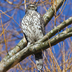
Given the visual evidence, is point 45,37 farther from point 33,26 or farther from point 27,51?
point 33,26

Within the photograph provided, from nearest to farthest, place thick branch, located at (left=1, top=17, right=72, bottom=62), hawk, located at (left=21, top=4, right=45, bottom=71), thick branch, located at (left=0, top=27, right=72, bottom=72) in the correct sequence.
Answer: thick branch, located at (left=0, top=27, right=72, bottom=72)
thick branch, located at (left=1, top=17, right=72, bottom=62)
hawk, located at (left=21, top=4, right=45, bottom=71)

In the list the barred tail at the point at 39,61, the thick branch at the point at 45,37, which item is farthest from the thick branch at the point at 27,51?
the barred tail at the point at 39,61

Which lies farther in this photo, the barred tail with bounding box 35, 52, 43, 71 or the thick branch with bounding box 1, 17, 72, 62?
the barred tail with bounding box 35, 52, 43, 71

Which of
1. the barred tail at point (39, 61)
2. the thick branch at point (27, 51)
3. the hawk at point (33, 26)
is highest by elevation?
the hawk at point (33, 26)

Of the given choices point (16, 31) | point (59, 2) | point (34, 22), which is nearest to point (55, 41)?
point (34, 22)

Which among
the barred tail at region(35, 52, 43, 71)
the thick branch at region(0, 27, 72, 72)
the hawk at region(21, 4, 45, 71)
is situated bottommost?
the thick branch at region(0, 27, 72, 72)

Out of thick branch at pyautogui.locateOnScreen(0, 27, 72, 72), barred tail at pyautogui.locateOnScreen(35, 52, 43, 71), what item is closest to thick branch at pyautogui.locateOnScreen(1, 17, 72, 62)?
thick branch at pyautogui.locateOnScreen(0, 27, 72, 72)

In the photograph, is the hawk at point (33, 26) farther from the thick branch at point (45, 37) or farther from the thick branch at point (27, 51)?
the thick branch at point (27, 51)

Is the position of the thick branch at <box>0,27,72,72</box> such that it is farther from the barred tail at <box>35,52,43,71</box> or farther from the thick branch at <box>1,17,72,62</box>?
the barred tail at <box>35,52,43,71</box>

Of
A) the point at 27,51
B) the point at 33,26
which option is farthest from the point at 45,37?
the point at 33,26

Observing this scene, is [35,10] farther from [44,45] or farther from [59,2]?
[44,45]

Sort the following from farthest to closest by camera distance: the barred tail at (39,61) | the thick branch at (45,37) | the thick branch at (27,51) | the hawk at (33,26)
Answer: the hawk at (33,26) → the barred tail at (39,61) → the thick branch at (45,37) → the thick branch at (27,51)

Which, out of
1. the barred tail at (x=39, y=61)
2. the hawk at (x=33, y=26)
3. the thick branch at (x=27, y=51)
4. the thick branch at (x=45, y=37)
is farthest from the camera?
the hawk at (x=33, y=26)

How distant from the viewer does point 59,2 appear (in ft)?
9.78
